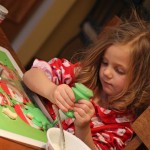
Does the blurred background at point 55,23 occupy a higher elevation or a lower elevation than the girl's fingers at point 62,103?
lower

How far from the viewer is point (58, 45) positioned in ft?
8.80

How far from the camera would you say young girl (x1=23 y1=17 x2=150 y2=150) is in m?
1.03

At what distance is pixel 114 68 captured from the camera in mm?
1023

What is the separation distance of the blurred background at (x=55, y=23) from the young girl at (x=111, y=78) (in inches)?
29.1

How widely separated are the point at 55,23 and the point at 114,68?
1.42m

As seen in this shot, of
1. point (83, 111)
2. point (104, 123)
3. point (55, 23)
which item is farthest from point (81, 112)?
point (55, 23)

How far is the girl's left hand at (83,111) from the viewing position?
31.6 inches

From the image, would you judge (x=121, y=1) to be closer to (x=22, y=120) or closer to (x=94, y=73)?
(x=94, y=73)

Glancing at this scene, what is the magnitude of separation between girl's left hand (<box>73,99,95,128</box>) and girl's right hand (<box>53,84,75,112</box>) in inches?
0.5

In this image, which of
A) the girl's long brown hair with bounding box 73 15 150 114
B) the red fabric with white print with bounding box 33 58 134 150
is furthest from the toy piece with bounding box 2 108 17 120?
the girl's long brown hair with bounding box 73 15 150 114

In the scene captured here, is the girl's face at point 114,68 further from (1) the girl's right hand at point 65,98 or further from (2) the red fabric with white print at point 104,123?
(1) the girl's right hand at point 65,98

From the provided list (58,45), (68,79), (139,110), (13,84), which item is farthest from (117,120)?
(58,45)

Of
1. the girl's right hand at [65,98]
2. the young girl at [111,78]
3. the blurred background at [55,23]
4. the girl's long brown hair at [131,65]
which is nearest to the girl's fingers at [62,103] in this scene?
the girl's right hand at [65,98]

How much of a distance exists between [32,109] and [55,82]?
0.56 ft
